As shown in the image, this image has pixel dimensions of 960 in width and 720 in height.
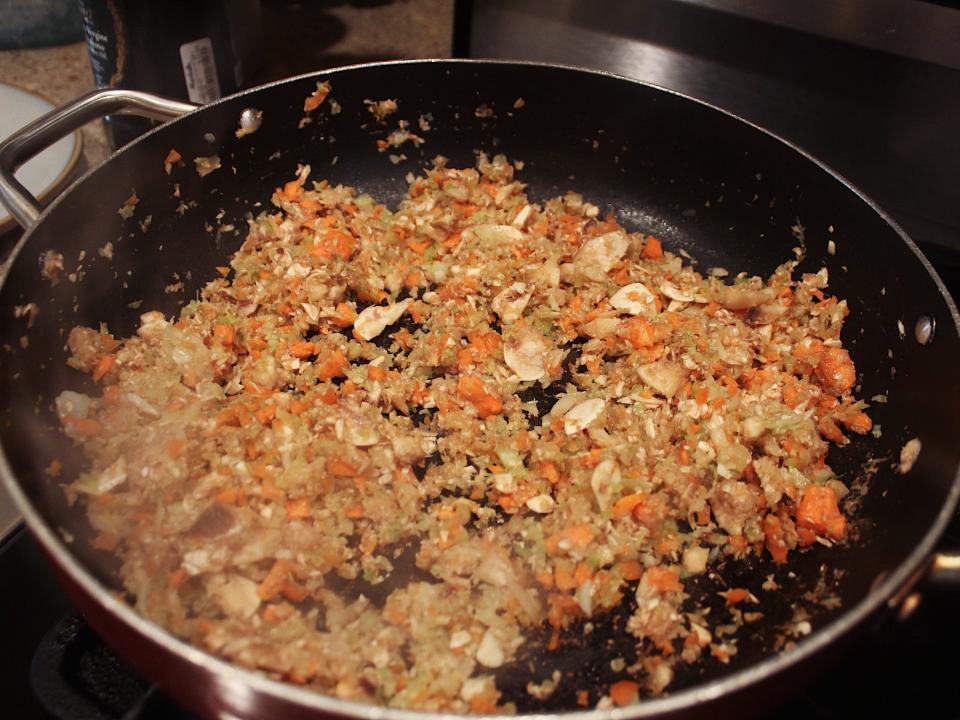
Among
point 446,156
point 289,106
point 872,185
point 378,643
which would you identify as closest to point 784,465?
point 378,643

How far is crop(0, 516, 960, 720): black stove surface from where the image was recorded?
888mm

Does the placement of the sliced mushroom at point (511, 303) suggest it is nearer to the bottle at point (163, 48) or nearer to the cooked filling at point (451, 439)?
the cooked filling at point (451, 439)

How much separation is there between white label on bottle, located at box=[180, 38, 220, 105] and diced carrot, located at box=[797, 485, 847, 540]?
129 cm

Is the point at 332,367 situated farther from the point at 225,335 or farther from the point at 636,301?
the point at 636,301

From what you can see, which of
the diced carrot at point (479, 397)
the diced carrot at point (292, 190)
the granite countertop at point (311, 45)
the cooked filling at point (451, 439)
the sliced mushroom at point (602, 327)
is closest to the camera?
the cooked filling at point (451, 439)

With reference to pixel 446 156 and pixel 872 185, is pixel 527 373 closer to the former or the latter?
pixel 446 156

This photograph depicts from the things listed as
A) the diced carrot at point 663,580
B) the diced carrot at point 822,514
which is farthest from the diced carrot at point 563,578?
the diced carrot at point 822,514

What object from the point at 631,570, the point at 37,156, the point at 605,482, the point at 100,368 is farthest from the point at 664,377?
the point at 37,156

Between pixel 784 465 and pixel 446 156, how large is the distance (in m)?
0.88

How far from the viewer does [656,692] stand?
949 mm

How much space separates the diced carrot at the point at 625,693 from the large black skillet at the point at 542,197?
1.0 inches

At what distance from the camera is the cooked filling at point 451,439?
0.98m

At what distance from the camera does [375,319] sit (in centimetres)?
134

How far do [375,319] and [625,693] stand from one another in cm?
73
